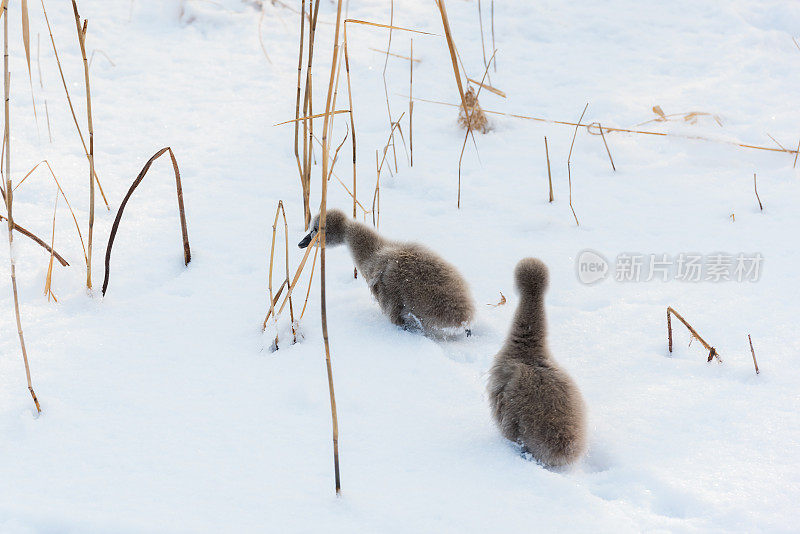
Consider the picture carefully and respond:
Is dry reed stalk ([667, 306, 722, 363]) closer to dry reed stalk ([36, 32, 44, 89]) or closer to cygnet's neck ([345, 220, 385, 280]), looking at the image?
cygnet's neck ([345, 220, 385, 280])

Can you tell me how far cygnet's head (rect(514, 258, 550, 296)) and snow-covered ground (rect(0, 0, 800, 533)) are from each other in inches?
20.4

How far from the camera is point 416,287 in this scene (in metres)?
3.33

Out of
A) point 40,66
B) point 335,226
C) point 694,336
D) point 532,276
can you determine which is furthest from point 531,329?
point 40,66

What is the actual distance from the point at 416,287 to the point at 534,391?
96cm

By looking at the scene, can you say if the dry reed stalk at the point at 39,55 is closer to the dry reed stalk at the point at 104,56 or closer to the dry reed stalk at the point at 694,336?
the dry reed stalk at the point at 104,56

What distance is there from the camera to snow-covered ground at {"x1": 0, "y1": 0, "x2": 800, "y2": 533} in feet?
7.70

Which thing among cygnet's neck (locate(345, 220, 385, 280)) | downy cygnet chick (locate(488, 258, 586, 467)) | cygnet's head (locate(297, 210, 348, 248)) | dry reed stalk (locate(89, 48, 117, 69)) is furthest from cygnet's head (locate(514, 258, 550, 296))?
dry reed stalk (locate(89, 48, 117, 69))

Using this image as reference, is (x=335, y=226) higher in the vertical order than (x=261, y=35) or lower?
lower

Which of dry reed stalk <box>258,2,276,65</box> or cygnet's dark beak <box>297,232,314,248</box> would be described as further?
dry reed stalk <box>258,2,276,65</box>

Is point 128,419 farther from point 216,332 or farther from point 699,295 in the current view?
point 699,295

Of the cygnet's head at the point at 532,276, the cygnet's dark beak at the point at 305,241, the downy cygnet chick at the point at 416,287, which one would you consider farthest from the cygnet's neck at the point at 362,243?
the cygnet's head at the point at 532,276

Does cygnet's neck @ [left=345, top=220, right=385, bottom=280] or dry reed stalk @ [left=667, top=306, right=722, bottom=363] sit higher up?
cygnet's neck @ [left=345, top=220, right=385, bottom=280]

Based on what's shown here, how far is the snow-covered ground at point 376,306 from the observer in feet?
7.70

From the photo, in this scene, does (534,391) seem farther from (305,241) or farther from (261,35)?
(261,35)
